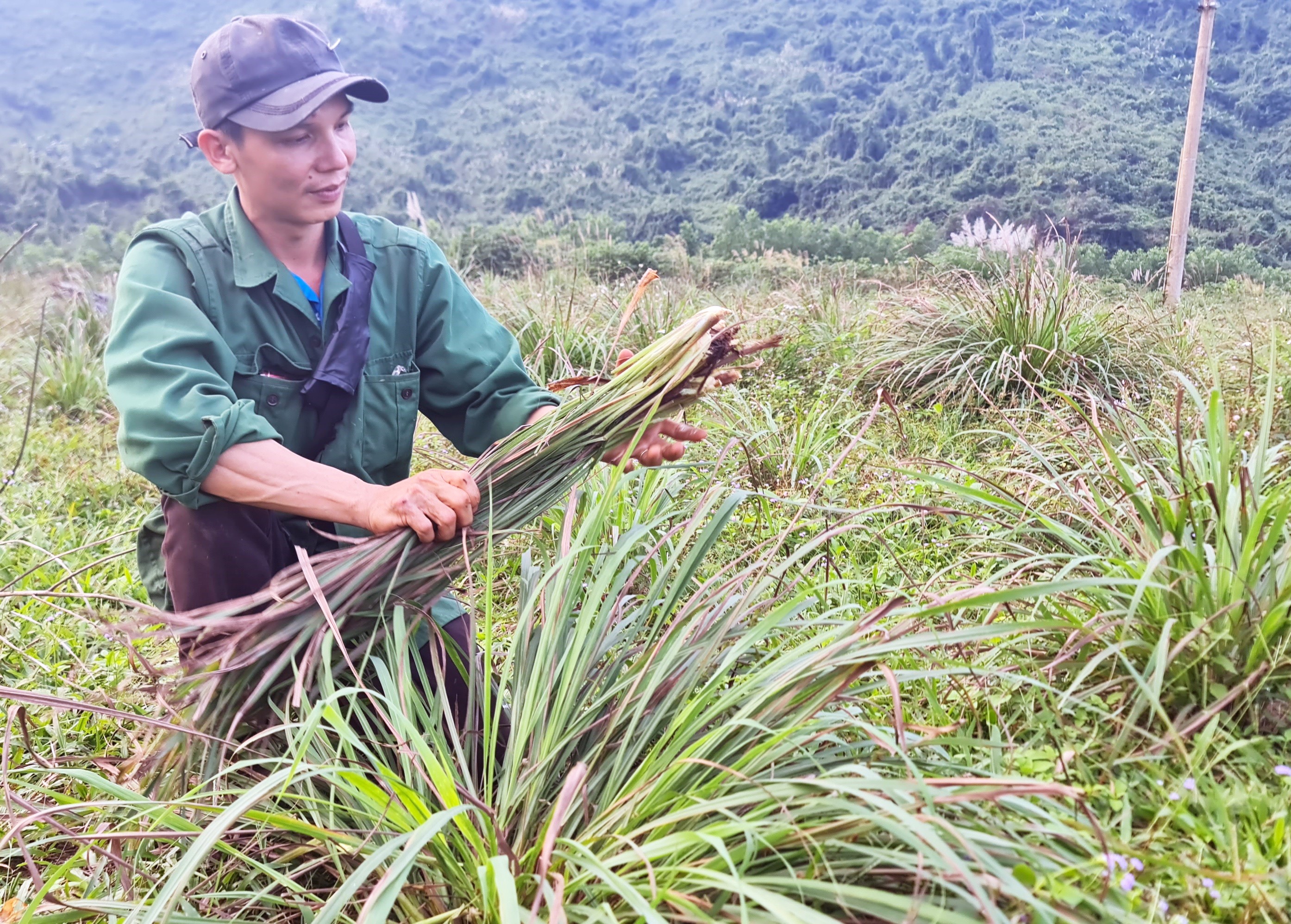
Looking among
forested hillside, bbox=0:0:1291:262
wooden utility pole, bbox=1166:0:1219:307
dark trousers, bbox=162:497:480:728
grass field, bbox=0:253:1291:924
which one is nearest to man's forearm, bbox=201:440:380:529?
dark trousers, bbox=162:497:480:728

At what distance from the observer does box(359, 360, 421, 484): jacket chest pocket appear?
6.07 feet

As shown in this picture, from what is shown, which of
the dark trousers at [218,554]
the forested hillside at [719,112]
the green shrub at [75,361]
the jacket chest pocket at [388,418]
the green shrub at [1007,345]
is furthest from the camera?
the forested hillside at [719,112]

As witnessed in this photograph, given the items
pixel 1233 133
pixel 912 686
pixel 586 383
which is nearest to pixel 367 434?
pixel 586 383

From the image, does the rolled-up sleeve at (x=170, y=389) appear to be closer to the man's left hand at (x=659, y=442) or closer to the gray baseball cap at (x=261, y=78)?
the gray baseball cap at (x=261, y=78)

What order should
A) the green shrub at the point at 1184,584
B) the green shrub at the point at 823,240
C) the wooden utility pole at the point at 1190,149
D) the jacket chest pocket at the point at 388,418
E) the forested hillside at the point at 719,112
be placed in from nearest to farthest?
the green shrub at the point at 1184,584, the jacket chest pocket at the point at 388,418, the wooden utility pole at the point at 1190,149, the green shrub at the point at 823,240, the forested hillside at the point at 719,112

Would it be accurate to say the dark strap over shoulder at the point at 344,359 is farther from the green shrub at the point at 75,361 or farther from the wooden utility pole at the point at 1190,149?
the wooden utility pole at the point at 1190,149

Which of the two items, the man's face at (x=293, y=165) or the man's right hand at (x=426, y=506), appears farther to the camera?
the man's face at (x=293, y=165)

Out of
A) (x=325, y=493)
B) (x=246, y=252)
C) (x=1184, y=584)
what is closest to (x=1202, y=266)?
(x=1184, y=584)

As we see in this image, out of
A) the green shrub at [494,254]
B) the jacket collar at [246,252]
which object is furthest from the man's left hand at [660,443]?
the green shrub at [494,254]

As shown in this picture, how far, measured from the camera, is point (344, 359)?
1.75 meters

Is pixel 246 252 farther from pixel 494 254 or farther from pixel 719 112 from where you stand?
pixel 719 112

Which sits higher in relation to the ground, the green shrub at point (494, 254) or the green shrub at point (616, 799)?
the green shrub at point (616, 799)

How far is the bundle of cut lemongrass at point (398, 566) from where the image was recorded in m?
1.42

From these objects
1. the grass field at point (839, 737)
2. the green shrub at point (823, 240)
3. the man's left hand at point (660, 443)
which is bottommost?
the green shrub at point (823, 240)
